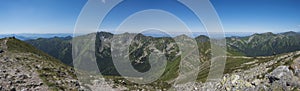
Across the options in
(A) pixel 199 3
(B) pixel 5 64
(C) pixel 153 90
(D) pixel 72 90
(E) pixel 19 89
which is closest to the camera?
(A) pixel 199 3

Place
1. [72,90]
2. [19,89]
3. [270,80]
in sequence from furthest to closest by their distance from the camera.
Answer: [72,90]
[19,89]
[270,80]

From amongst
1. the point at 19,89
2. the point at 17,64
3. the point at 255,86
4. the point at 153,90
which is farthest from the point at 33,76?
the point at 255,86

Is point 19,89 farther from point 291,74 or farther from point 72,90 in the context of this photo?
point 291,74

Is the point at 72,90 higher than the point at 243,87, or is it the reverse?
the point at 243,87

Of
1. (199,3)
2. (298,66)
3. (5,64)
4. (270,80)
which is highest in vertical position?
(199,3)

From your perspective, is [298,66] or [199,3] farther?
[298,66]

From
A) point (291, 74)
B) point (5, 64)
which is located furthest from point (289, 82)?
point (5, 64)

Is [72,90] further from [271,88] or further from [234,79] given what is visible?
→ [271,88]

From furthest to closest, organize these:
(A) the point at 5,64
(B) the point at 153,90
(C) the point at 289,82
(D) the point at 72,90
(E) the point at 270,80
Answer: (B) the point at 153,90, (A) the point at 5,64, (D) the point at 72,90, (E) the point at 270,80, (C) the point at 289,82

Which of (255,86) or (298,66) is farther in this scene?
(255,86)
